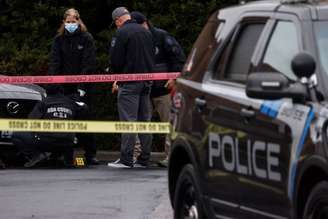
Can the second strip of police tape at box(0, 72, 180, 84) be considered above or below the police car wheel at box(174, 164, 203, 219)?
below

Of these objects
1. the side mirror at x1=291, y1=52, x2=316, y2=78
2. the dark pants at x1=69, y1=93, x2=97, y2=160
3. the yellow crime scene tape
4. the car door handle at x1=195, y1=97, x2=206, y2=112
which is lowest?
the dark pants at x1=69, y1=93, x2=97, y2=160

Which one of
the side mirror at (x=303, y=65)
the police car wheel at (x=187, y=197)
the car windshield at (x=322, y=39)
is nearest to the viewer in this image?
the side mirror at (x=303, y=65)

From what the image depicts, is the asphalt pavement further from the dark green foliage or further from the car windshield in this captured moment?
the car windshield

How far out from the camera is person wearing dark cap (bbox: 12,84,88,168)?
15.8 meters

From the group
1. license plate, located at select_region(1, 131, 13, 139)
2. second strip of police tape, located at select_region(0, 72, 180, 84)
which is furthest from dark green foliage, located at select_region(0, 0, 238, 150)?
license plate, located at select_region(1, 131, 13, 139)

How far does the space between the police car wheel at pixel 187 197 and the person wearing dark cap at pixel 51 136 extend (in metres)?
7.25

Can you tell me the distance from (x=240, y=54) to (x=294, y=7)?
2.32ft

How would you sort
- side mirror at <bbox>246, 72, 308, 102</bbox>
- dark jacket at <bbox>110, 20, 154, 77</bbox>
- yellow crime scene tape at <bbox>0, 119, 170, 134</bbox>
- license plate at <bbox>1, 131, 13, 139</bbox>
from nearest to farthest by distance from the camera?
side mirror at <bbox>246, 72, 308, 102</bbox>
yellow crime scene tape at <bbox>0, 119, 170, 134</bbox>
dark jacket at <bbox>110, 20, 154, 77</bbox>
license plate at <bbox>1, 131, 13, 139</bbox>

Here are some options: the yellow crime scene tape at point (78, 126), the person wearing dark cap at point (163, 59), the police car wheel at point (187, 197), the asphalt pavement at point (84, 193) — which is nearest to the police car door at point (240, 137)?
the police car wheel at point (187, 197)

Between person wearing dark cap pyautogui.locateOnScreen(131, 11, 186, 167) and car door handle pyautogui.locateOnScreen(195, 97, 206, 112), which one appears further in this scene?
person wearing dark cap pyautogui.locateOnScreen(131, 11, 186, 167)

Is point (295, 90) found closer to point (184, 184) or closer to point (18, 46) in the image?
point (184, 184)

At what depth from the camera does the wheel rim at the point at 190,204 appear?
8.42 meters

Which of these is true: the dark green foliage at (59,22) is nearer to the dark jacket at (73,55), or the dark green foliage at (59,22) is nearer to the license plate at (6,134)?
the dark jacket at (73,55)

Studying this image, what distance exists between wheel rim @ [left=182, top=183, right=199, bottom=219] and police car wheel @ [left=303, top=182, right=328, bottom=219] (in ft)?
5.76
